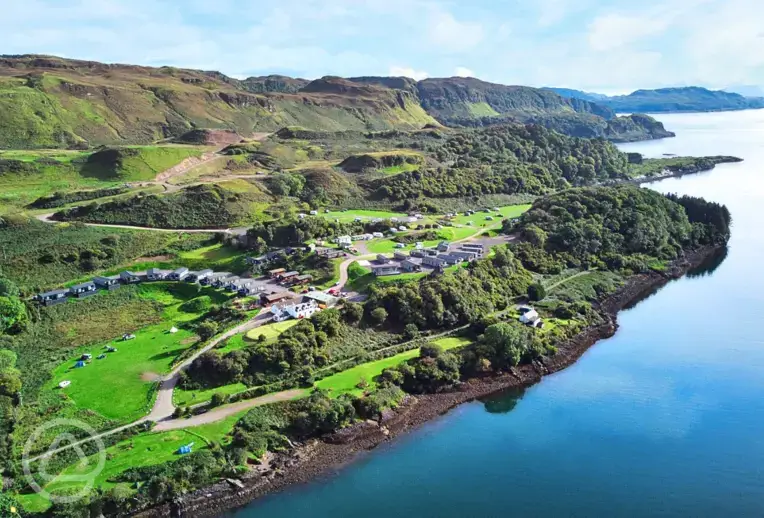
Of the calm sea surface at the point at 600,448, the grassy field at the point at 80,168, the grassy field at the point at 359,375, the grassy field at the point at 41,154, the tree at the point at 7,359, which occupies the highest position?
the grassy field at the point at 41,154

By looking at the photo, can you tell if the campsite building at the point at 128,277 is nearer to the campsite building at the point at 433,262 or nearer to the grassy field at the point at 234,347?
the grassy field at the point at 234,347

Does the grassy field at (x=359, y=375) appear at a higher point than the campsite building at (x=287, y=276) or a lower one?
lower

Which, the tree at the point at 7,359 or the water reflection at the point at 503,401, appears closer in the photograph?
the tree at the point at 7,359

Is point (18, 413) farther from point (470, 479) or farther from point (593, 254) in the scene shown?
point (593, 254)

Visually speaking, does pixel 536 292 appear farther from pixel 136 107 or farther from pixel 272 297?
pixel 136 107

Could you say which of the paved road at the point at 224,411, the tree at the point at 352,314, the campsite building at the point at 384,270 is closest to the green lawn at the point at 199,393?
the paved road at the point at 224,411

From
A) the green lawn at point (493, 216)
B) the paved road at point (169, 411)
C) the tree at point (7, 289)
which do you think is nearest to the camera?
the paved road at point (169, 411)

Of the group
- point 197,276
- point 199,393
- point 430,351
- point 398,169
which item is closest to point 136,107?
point 398,169
